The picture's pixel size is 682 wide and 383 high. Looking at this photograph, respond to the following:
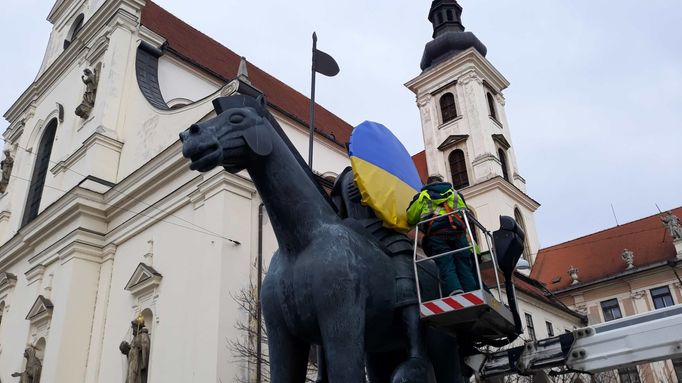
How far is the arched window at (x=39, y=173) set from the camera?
68.8 ft

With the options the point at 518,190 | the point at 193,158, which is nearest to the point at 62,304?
the point at 193,158

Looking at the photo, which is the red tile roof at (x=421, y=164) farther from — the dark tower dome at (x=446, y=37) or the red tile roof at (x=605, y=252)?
the red tile roof at (x=605, y=252)

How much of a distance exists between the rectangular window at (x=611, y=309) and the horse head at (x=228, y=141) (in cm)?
3128

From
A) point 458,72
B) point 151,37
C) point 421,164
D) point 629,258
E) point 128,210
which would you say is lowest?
point 128,210

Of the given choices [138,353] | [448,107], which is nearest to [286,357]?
[138,353]

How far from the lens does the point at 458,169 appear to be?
98.1 ft

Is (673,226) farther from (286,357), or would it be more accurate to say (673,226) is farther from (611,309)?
(286,357)

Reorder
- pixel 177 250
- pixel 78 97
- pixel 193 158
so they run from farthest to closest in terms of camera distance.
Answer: pixel 78 97 → pixel 177 250 → pixel 193 158

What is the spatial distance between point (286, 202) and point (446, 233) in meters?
1.04

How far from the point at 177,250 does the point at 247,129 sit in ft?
34.7

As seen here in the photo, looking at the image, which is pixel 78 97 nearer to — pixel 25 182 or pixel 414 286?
pixel 25 182

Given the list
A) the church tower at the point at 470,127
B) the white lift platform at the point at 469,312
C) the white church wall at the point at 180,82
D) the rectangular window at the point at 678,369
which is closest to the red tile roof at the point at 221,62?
the white church wall at the point at 180,82

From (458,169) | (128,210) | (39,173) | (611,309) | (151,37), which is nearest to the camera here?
(128,210)

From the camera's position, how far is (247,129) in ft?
11.6
